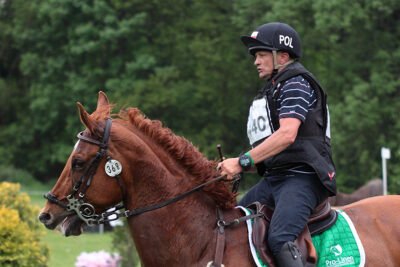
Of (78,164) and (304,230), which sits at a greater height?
(78,164)

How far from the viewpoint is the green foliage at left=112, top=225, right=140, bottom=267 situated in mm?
7879

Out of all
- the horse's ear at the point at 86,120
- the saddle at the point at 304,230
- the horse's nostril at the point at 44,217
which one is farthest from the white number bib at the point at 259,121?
the horse's nostril at the point at 44,217

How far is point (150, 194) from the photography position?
13.2ft

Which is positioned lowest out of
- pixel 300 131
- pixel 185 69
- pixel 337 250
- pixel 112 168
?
pixel 337 250

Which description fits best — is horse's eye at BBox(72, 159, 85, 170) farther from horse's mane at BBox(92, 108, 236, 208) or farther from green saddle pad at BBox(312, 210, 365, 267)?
green saddle pad at BBox(312, 210, 365, 267)

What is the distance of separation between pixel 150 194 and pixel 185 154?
0.40m

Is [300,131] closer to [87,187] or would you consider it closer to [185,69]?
[87,187]

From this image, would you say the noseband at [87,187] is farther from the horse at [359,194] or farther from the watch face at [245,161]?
the horse at [359,194]

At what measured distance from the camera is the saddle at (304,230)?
12.8 ft

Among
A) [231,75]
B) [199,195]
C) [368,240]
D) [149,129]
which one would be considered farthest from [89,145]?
→ [231,75]

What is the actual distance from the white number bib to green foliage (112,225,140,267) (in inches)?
167

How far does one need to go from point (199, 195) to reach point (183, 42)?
32.5m

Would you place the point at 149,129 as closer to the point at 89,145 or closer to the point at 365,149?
the point at 89,145

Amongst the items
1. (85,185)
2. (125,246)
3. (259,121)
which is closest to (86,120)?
(85,185)
